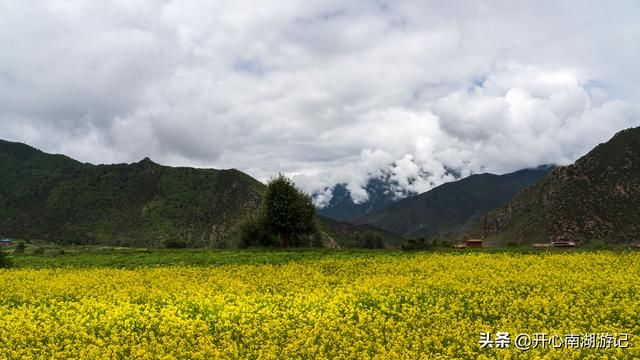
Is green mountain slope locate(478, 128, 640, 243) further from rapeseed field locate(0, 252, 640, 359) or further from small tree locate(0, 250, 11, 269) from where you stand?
A: small tree locate(0, 250, 11, 269)

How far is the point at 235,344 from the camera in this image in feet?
50.9

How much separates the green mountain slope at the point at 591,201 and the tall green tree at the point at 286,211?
74.5 m

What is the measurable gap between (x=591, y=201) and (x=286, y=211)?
9599cm

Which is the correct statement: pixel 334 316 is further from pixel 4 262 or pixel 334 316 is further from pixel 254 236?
pixel 254 236

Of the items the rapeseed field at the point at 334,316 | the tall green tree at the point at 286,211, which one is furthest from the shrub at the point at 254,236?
the rapeseed field at the point at 334,316

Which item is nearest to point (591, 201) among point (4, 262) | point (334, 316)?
point (4, 262)

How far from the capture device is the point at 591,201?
13712cm

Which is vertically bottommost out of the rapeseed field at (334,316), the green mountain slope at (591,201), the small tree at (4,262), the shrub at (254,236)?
the rapeseed field at (334,316)

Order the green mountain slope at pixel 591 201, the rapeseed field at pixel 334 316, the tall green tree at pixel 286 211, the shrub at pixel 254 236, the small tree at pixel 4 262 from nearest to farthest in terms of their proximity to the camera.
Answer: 1. the rapeseed field at pixel 334 316
2. the small tree at pixel 4 262
3. the tall green tree at pixel 286 211
4. the shrub at pixel 254 236
5. the green mountain slope at pixel 591 201

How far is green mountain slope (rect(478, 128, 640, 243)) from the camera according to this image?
126 metres

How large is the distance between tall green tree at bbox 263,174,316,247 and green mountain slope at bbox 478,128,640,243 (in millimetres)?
74516

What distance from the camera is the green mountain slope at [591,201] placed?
12631 cm

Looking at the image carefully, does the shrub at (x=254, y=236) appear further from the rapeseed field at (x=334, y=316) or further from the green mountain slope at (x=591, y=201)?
the green mountain slope at (x=591, y=201)

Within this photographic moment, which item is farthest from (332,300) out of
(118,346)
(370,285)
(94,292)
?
(94,292)
